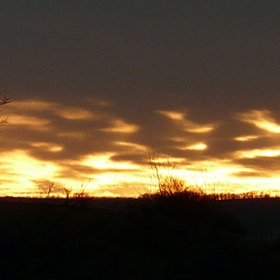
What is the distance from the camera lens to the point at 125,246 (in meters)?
25.2

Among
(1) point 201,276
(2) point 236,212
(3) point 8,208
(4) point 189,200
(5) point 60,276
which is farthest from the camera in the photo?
(2) point 236,212

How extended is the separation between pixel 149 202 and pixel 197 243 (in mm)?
4531

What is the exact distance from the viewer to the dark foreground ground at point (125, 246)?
2273 centimetres

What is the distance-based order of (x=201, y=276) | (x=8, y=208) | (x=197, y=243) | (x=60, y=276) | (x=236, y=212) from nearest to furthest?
(x=60, y=276) < (x=201, y=276) < (x=197, y=243) < (x=8, y=208) < (x=236, y=212)

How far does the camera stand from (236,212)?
51188mm

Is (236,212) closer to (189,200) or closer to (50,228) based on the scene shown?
(189,200)

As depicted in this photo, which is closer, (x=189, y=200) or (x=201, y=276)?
(x=201, y=276)

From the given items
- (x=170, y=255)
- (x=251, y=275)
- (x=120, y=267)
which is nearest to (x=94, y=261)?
(x=120, y=267)

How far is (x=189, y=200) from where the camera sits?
2980cm

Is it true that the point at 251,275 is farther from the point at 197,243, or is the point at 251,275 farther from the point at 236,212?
the point at 236,212

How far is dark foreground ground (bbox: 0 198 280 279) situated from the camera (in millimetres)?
22734

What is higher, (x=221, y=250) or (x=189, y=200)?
(x=189, y=200)

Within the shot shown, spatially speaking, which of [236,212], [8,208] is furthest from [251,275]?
[236,212]

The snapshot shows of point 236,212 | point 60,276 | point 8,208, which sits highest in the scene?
point 236,212
